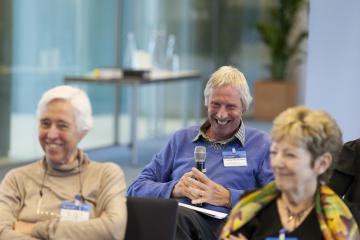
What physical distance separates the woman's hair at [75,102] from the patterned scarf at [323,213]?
2.23 feet

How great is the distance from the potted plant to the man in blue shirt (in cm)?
1026

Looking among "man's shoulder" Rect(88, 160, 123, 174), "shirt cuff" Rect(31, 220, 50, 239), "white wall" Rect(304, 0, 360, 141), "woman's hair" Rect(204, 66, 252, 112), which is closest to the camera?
"shirt cuff" Rect(31, 220, 50, 239)

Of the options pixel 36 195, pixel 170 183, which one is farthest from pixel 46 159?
pixel 170 183

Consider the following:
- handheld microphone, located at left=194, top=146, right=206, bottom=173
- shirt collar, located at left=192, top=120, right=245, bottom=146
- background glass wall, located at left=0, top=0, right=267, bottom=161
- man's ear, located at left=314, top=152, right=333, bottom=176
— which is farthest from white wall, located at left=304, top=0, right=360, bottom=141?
background glass wall, located at left=0, top=0, right=267, bottom=161

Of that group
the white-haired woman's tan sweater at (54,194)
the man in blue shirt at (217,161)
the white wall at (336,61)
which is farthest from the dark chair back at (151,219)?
→ the white wall at (336,61)

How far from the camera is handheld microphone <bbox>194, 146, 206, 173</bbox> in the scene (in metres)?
3.90

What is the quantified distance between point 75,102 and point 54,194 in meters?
0.37

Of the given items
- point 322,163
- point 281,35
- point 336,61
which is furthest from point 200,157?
point 281,35

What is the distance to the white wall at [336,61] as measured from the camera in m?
5.96

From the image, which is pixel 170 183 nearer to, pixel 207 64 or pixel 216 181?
pixel 216 181

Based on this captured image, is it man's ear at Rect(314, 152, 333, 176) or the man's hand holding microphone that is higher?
man's ear at Rect(314, 152, 333, 176)

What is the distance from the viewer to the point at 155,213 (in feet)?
10.2

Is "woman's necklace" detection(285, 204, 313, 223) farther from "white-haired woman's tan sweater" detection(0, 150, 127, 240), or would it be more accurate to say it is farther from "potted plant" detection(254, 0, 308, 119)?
"potted plant" detection(254, 0, 308, 119)

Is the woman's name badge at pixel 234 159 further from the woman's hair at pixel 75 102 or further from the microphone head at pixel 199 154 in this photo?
the woman's hair at pixel 75 102
